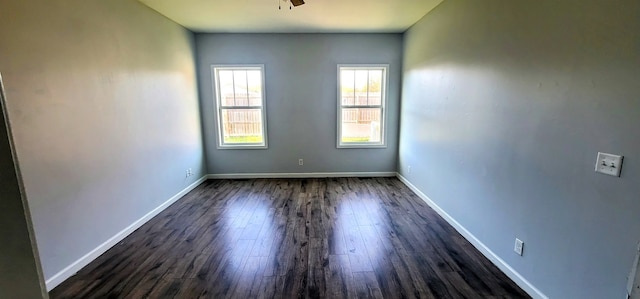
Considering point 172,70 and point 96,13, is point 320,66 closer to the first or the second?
point 172,70

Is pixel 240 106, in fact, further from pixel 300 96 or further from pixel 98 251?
pixel 98 251

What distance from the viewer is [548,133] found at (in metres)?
1.80

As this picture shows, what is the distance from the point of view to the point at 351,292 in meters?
1.98

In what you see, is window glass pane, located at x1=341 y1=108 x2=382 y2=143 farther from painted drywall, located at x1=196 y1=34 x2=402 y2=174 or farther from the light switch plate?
the light switch plate

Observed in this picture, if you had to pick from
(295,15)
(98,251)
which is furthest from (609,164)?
(98,251)

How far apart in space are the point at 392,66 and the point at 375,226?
3.03 meters

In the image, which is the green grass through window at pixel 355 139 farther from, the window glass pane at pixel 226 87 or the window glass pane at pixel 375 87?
the window glass pane at pixel 226 87

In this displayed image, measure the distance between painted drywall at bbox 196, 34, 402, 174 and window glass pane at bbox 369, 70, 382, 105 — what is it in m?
0.20

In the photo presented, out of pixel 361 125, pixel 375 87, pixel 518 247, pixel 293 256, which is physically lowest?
pixel 293 256

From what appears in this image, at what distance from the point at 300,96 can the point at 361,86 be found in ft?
3.82

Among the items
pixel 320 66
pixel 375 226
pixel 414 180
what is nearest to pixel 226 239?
pixel 375 226

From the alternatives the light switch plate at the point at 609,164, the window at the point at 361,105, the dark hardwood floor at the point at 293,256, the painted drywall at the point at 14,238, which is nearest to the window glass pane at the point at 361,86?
the window at the point at 361,105

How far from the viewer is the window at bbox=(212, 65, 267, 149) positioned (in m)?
4.80

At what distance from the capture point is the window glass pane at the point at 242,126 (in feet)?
16.2
